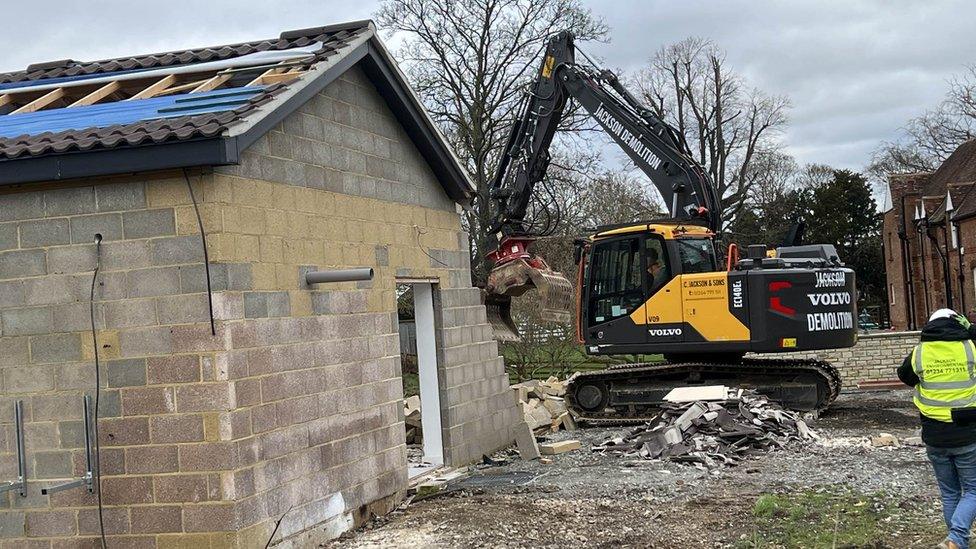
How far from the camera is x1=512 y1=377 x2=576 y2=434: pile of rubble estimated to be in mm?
15398

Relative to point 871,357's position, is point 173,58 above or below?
above

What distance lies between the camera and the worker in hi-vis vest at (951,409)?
7207 millimetres

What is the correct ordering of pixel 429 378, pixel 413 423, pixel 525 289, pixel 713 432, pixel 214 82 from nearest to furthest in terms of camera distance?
1. pixel 214 82
2. pixel 429 378
3. pixel 713 432
4. pixel 413 423
5. pixel 525 289

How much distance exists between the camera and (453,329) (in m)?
12.0

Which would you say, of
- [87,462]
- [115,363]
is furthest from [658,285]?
[87,462]

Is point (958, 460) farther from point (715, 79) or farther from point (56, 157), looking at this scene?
point (715, 79)

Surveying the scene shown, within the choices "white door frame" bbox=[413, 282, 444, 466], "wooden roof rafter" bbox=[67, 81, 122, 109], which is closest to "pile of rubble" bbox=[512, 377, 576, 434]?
"white door frame" bbox=[413, 282, 444, 466]

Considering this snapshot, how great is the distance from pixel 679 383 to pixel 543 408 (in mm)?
2231

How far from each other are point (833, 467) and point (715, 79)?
37.7 metres

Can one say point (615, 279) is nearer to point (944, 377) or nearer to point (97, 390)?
point (944, 377)

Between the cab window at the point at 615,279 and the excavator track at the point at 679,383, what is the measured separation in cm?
119

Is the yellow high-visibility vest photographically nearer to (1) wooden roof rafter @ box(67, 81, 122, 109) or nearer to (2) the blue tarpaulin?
(2) the blue tarpaulin

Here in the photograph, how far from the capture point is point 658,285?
15.3 m

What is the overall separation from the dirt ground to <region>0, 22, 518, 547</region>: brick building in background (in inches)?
42.7
